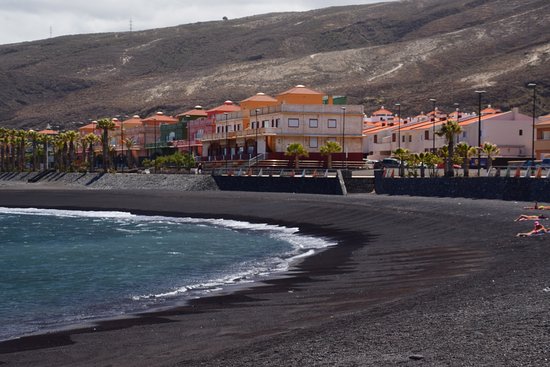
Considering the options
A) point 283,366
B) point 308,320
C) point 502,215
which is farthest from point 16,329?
point 502,215

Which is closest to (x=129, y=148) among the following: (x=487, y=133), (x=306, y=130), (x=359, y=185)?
(x=306, y=130)

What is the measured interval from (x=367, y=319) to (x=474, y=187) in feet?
131

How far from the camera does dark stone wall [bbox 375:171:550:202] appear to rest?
158ft

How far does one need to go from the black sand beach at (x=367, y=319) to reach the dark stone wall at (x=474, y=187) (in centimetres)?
1579

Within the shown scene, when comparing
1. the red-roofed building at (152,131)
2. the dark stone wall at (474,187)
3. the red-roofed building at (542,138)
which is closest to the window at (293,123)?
the red-roofed building at (542,138)

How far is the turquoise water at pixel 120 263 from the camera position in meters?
21.4

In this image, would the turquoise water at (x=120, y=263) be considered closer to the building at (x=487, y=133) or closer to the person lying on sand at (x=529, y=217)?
the person lying on sand at (x=529, y=217)

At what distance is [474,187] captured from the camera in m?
54.0

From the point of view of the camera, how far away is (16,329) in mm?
18312

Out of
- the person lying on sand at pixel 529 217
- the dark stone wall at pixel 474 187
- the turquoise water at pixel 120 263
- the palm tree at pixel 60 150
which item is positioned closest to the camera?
the turquoise water at pixel 120 263

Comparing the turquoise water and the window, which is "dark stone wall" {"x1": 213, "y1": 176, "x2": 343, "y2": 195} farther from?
the turquoise water

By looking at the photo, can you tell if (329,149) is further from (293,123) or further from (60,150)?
(60,150)

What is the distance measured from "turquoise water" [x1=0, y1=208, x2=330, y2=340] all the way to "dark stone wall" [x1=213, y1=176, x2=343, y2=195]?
17868 mm

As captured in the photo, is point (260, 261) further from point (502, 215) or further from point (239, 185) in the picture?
point (239, 185)
